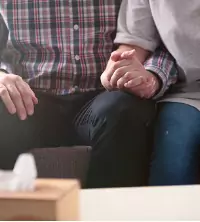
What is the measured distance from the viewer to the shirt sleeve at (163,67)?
1.30 metres

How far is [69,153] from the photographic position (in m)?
1.33

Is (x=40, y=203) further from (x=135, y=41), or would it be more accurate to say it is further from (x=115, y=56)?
(x=135, y=41)

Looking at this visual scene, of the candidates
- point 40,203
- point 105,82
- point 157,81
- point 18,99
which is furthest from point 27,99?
point 40,203

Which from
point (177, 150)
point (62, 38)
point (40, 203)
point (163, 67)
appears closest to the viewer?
point (40, 203)

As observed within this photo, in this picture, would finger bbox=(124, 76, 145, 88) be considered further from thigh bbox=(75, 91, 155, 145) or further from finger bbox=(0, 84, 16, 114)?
finger bbox=(0, 84, 16, 114)

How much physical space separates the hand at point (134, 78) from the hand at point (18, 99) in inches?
7.3

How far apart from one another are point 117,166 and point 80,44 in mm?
355

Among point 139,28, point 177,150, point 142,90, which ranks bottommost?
point 177,150

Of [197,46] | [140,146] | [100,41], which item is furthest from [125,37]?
[140,146]

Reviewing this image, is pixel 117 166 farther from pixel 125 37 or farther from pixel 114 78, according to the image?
pixel 125 37

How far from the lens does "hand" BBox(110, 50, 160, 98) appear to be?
1.23 meters

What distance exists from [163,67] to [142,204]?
0.56m

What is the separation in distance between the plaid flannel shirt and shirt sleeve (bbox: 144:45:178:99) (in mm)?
35

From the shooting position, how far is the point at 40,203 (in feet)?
2.03
